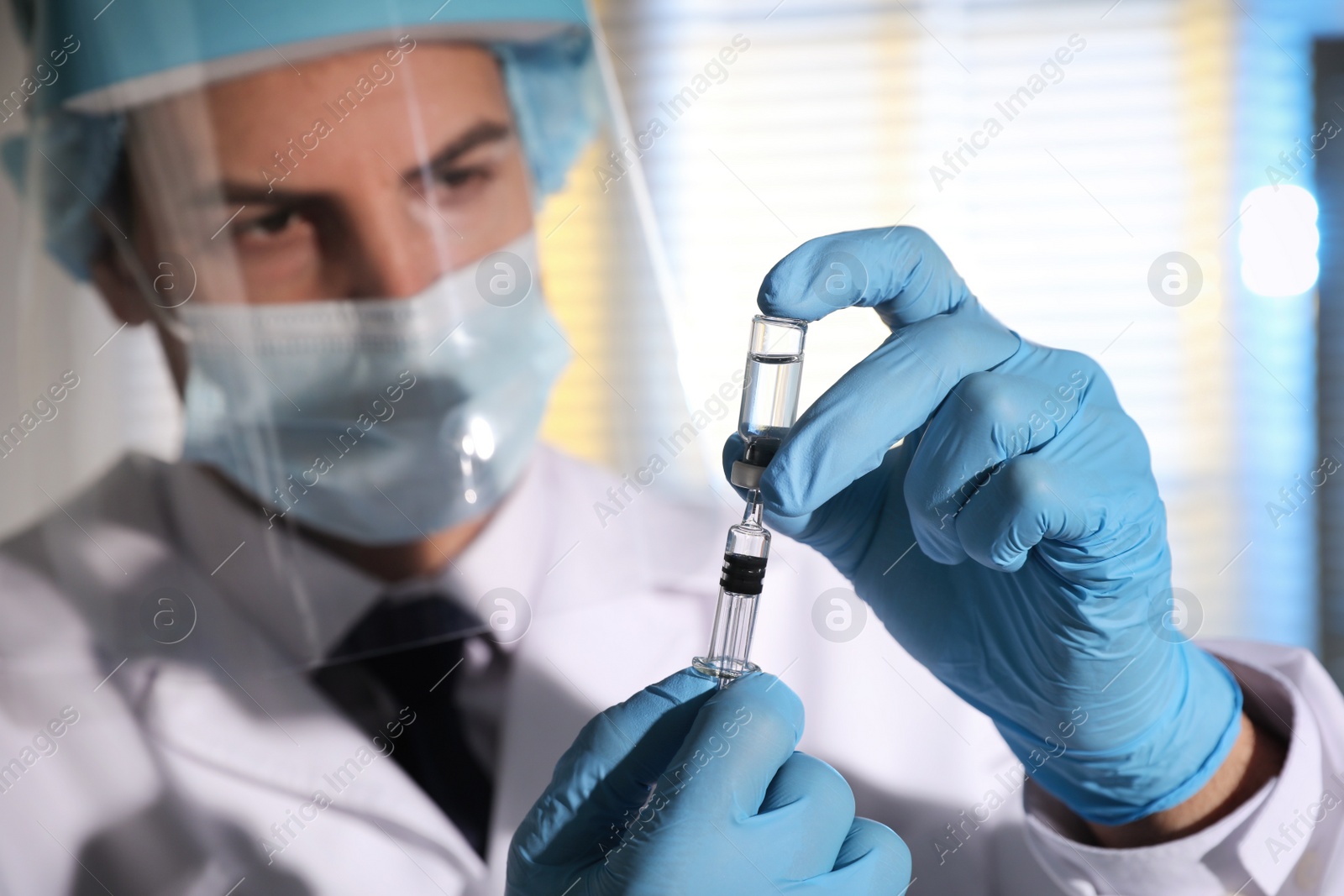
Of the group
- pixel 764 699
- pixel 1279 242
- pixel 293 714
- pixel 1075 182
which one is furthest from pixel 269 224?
pixel 1279 242

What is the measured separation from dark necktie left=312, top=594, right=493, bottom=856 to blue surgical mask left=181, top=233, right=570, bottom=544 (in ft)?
0.32

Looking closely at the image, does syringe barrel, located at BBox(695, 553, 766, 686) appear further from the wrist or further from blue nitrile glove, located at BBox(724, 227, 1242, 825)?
the wrist

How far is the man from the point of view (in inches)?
24.9

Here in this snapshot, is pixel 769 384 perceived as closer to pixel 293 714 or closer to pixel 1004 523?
pixel 1004 523

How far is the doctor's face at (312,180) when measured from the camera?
2.74ft

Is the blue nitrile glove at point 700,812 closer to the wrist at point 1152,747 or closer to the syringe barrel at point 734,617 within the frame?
the syringe barrel at point 734,617

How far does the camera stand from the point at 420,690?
1.03 m

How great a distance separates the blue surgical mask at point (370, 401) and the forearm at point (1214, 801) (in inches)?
27.8

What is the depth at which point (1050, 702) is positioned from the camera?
0.67m

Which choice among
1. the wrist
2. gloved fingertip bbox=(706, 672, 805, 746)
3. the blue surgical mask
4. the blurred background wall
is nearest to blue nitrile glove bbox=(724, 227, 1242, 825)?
the wrist

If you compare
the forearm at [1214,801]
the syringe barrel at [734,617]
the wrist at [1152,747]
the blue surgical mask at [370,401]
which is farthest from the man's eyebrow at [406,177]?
the forearm at [1214,801]

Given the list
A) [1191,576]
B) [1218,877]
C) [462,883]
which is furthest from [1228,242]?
[462,883]

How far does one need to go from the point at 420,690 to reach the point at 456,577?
6.6 inches

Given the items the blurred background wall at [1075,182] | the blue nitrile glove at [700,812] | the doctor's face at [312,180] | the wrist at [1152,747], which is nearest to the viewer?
the blue nitrile glove at [700,812]
